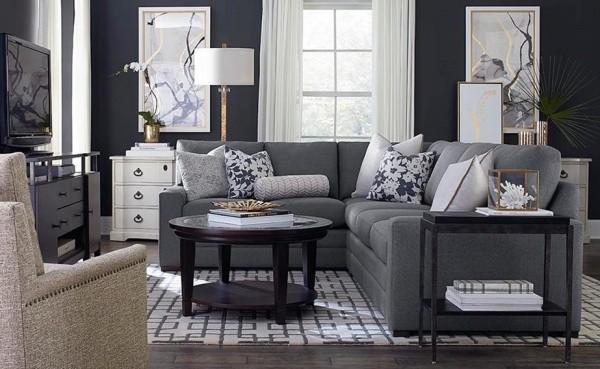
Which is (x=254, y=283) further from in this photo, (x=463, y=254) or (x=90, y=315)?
(x=90, y=315)

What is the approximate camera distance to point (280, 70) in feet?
25.6

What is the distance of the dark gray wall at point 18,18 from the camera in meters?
5.84

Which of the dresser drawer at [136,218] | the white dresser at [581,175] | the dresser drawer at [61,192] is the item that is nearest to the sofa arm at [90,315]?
the dresser drawer at [61,192]

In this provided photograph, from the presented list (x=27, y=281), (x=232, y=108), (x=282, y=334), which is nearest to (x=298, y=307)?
(x=282, y=334)

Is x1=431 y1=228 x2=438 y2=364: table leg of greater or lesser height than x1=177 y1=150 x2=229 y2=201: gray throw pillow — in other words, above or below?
below

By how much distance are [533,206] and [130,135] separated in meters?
5.15

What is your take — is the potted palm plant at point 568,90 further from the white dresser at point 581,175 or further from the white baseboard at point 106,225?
the white baseboard at point 106,225

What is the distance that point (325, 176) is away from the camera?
20.2 feet

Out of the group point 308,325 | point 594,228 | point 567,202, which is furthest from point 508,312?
point 594,228

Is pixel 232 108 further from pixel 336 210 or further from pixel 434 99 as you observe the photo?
pixel 336 210

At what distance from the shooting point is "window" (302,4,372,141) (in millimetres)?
7922

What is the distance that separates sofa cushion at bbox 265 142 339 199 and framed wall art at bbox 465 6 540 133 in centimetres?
212

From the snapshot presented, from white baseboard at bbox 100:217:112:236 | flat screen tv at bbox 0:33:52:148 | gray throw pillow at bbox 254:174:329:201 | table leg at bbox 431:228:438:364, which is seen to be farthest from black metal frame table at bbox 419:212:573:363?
Result: white baseboard at bbox 100:217:112:236

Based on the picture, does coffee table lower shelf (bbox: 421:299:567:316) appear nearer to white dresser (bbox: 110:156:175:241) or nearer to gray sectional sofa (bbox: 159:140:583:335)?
gray sectional sofa (bbox: 159:140:583:335)
